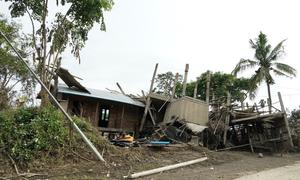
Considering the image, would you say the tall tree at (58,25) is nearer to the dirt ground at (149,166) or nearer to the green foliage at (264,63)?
the dirt ground at (149,166)

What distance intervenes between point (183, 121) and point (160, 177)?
8.49 meters

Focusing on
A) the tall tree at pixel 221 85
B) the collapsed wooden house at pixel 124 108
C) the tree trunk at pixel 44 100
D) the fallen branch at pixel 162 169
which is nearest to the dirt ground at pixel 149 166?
the fallen branch at pixel 162 169

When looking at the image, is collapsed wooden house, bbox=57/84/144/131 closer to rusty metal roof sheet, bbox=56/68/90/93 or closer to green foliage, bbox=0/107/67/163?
rusty metal roof sheet, bbox=56/68/90/93

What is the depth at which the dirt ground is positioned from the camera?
9859mm

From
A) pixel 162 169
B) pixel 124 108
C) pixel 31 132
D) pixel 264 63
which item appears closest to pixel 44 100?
pixel 31 132

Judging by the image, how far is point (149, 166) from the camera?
11.6 meters

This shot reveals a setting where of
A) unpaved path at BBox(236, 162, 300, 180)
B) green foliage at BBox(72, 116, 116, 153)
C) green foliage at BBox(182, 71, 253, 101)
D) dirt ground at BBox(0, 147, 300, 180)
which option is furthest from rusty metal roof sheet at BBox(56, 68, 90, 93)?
green foliage at BBox(182, 71, 253, 101)

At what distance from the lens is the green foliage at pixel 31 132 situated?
34.3 ft

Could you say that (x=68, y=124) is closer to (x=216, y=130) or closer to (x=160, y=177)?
(x=160, y=177)

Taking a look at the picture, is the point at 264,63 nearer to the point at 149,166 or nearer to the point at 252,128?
the point at 252,128

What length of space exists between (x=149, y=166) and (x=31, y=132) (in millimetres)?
4216

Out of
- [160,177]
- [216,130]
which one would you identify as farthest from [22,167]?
[216,130]

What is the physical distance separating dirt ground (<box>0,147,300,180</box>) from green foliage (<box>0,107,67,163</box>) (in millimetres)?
506

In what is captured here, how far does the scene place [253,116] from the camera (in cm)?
1902
